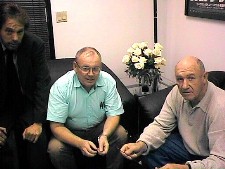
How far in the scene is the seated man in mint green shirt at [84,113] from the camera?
183 centimetres

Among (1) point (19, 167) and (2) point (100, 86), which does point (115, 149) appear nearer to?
(2) point (100, 86)

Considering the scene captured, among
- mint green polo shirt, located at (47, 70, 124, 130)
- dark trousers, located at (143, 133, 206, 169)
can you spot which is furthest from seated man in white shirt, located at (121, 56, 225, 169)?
mint green polo shirt, located at (47, 70, 124, 130)

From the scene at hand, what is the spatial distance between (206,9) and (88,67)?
1366mm

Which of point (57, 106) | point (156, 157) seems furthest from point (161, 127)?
point (57, 106)

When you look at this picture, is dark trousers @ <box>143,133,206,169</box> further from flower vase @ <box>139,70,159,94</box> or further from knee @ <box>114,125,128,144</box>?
flower vase @ <box>139,70,159,94</box>

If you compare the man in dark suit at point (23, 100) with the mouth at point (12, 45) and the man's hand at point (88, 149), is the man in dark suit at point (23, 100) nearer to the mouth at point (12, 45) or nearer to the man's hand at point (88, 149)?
the mouth at point (12, 45)

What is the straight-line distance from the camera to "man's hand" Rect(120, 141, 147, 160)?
1620 millimetres

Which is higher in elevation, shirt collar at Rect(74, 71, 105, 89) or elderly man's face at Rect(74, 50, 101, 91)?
elderly man's face at Rect(74, 50, 101, 91)

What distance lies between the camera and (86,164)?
2.00 meters

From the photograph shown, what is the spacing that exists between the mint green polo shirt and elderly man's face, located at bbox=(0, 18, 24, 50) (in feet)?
1.30

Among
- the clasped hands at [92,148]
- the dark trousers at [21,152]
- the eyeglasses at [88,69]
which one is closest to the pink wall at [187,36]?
the eyeglasses at [88,69]

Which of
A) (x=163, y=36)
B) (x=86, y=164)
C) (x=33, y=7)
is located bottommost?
(x=86, y=164)

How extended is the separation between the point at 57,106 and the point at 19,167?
52 centimetres

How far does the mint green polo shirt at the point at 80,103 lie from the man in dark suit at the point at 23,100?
104 millimetres
